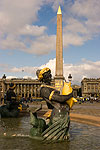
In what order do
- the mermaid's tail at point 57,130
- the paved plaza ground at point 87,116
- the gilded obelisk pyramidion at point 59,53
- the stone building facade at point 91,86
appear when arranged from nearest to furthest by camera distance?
the mermaid's tail at point 57,130
the paved plaza ground at point 87,116
the gilded obelisk pyramidion at point 59,53
the stone building facade at point 91,86

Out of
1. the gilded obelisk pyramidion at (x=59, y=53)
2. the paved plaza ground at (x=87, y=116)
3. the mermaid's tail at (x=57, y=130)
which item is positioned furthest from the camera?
the gilded obelisk pyramidion at (x=59, y=53)

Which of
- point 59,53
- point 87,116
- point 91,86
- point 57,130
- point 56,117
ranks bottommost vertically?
point 87,116

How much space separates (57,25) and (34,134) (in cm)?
1984

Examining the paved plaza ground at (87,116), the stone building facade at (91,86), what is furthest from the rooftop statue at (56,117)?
the stone building facade at (91,86)

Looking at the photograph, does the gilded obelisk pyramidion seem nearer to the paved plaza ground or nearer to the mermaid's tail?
the paved plaza ground

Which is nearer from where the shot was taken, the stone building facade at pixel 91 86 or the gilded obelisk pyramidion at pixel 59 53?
the gilded obelisk pyramidion at pixel 59 53

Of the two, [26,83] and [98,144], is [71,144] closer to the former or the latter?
[98,144]

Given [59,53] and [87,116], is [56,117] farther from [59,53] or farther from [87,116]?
[59,53]

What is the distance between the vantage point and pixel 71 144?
6.36 meters

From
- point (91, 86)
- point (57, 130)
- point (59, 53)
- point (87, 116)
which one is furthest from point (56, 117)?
point (91, 86)

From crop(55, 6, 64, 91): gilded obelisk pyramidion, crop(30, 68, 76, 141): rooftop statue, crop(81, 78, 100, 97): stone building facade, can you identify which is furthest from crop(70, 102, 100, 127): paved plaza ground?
crop(81, 78, 100, 97): stone building facade

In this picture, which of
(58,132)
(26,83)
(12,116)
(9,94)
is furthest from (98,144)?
(26,83)

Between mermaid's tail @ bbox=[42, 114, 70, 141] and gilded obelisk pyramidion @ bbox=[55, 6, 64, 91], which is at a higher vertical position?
gilded obelisk pyramidion @ bbox=[55, 6, 64, 91]

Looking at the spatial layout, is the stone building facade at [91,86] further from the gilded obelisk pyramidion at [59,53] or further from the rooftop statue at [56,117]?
the rooftop statue at [56,117]
